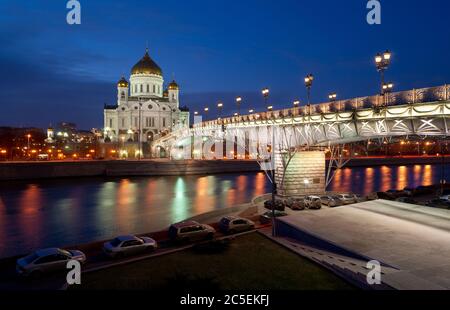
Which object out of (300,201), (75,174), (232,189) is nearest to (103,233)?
(300,201)

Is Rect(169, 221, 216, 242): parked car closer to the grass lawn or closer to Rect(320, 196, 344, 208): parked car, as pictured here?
the grass lawn

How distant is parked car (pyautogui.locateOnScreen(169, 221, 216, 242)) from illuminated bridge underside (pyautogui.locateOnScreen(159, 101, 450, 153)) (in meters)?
Result: 11.6

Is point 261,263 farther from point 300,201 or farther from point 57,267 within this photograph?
point 300,201

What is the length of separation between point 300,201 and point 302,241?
9046 millimetres

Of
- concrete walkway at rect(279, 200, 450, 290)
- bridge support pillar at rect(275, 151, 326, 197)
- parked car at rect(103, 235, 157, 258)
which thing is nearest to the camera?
concrete walkway at rect(279, 200, 450, 290)

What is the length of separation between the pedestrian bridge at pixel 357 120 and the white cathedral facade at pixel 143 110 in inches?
2561

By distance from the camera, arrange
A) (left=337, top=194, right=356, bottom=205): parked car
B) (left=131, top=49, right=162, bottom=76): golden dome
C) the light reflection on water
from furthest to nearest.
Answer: (left=131, top=49, right=162, bottom=76): golden dome < (left=337, top=194, right=356, bottom=205): parked car < the light reflection on water

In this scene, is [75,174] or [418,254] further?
[75,174]

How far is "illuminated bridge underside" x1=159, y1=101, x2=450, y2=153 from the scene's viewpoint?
1739 cm

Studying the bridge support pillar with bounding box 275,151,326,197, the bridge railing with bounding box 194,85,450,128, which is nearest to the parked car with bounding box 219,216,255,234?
the bridge railing with bounding box 194,85,450,128

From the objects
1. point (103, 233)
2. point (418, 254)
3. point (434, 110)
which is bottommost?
point (103, 233)

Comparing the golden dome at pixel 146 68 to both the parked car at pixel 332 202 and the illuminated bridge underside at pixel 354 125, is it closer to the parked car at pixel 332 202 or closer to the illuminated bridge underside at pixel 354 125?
the illuminated bridge underside at pixel 354 125
